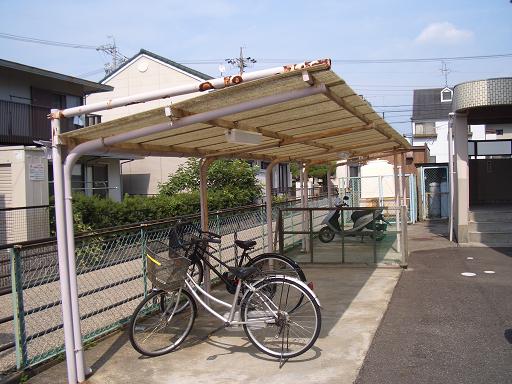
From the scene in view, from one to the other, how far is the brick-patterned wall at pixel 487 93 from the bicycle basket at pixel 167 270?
8283 mm

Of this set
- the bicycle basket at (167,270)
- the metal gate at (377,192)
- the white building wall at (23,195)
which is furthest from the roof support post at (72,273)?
the metal gate at (377,192)

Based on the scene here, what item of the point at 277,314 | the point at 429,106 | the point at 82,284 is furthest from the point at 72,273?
the point at 429,106

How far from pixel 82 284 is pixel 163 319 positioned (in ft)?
7.19

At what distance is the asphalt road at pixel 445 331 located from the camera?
13.0 ft

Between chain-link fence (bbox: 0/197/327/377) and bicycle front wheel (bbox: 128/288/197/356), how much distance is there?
0.52 m

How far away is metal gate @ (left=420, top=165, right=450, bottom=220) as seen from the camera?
17.2 meters

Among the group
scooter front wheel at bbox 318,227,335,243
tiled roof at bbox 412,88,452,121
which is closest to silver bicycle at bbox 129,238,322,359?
scooter front wheel at bbox 318,227,335,243

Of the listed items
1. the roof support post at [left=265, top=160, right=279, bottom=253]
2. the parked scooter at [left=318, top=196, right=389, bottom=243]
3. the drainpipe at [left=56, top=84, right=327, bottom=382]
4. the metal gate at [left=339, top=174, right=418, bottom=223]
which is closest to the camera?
the drainpipe at [left=56, top=84, right=327, bottom=382]

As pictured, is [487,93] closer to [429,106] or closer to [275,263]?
[275,263]

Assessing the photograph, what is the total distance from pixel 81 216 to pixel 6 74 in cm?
811

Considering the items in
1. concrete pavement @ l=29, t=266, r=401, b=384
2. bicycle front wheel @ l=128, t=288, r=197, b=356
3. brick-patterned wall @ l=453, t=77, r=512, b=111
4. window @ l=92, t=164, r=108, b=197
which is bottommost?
concrete pavement @ l=29, t=266, r=401, b=384

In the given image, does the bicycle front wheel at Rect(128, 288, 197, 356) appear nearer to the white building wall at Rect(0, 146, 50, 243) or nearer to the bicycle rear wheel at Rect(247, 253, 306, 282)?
the bicycle rear wheel at Rect(247, 253, 306, 282)

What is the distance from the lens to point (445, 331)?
4.96 m

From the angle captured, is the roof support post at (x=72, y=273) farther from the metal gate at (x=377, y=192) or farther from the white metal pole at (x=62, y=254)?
the metal gate at (x=377, y=192)
